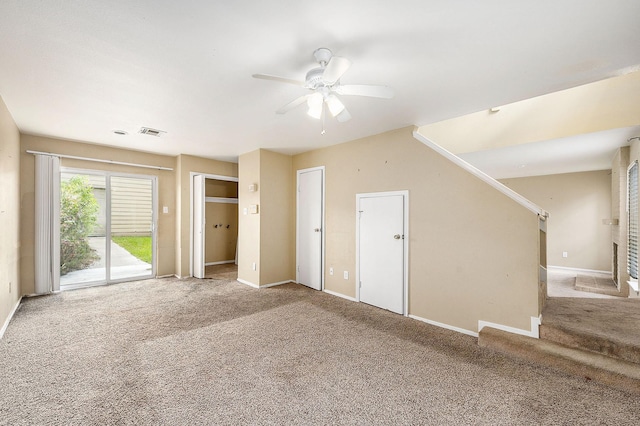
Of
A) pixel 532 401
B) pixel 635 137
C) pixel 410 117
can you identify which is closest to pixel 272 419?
pixel 532 401

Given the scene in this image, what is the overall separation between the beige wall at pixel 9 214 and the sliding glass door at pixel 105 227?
2.27ft

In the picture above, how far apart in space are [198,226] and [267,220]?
1.57 meters

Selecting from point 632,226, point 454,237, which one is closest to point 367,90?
point 454,237

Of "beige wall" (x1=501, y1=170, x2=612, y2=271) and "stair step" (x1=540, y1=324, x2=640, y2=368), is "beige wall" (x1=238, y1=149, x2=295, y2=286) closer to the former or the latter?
"stair step" (x1=540, y1=324, x2=640, y2=368)

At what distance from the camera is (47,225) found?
4086mm

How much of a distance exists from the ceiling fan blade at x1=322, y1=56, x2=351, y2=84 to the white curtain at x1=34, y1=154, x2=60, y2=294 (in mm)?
4833

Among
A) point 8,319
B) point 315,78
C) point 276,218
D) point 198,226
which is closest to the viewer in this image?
point 315,78

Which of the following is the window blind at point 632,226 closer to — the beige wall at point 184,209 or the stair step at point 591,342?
the stair step at point 591,342

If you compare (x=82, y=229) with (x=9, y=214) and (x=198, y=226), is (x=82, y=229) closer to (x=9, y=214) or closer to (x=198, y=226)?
(x=9, y=214)

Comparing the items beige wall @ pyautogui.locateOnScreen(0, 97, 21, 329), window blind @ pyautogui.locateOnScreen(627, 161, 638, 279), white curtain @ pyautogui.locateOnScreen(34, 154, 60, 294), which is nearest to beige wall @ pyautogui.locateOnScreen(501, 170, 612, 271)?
window blind @ pyautogui.locateOnScreen(627, 161, 638, 279)

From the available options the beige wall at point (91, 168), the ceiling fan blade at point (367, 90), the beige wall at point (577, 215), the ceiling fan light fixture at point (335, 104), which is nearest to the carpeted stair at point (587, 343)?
the ceiling fan blade at point (367, 90)

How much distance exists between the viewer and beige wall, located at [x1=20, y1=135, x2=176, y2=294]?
13.0 feet

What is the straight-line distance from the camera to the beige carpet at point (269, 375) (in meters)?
1.72

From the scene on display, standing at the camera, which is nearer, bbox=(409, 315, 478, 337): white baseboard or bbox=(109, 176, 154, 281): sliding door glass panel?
bbox=(409, 315, 478, 337): white baseboard
